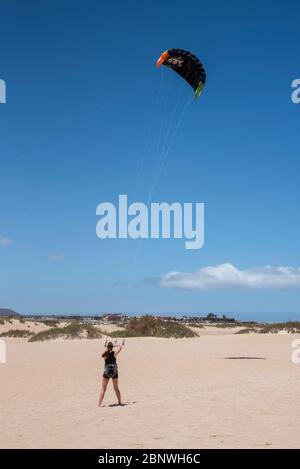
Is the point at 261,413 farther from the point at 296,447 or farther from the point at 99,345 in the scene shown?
the point at 99,345

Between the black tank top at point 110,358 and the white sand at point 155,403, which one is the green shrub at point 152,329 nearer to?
the white sand at point 155,403

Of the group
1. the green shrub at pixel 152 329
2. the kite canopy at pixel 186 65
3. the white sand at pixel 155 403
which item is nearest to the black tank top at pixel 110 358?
the white sand at pixel 155 403

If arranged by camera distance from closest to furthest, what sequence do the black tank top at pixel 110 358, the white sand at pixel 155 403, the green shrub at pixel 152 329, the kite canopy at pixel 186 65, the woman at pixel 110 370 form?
the white sand at pixel 155 403 < the woman at pixel 110 370 < the black tank top at pixel 110 358 < the kite canopy at pixel 186 65 < the green shrub at pixel 152 329

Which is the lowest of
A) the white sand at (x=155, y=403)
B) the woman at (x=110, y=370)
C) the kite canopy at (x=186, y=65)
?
the white sand at (x=155, y=403)

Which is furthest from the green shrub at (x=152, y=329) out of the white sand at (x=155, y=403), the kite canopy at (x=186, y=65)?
the kite canopy at (x=186, y=65)

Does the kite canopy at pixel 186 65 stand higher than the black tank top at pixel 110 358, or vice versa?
the kite canopy at pixel 186 65

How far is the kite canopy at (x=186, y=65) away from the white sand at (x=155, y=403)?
1087 centimetres

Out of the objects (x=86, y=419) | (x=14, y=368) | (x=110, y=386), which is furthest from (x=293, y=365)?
(x=86, y=419)

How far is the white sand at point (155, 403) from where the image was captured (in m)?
10.2

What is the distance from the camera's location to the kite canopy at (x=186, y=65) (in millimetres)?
20656

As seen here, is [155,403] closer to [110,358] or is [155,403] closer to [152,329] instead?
[110,358]

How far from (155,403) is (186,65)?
504 inches

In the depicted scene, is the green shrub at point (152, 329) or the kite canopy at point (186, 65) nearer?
the kite canopy at point (186, 65)

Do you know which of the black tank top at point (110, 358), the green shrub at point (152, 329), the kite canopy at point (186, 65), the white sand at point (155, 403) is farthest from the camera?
the green shrub at point (152, 329)
